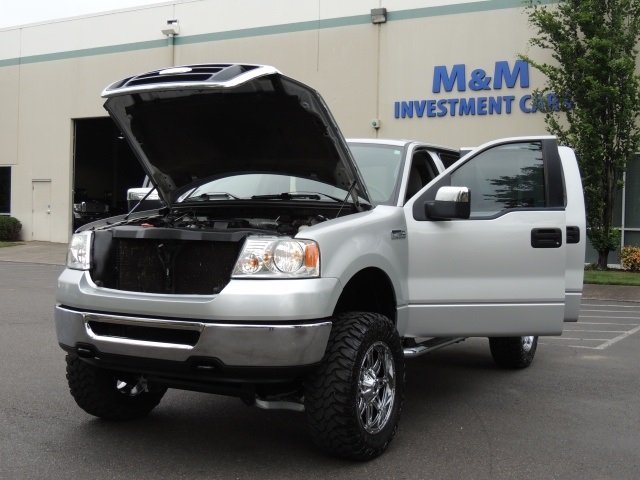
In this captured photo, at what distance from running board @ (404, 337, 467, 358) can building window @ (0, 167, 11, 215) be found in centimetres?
2597

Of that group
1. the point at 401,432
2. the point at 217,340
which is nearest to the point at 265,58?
the point at 401,432

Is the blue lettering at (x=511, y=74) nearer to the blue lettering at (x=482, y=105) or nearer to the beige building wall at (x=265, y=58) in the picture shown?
the beige building wall at (x=265, y=58)

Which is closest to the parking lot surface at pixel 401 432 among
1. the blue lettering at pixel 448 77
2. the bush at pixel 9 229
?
the blue lettering at pixel 448 77

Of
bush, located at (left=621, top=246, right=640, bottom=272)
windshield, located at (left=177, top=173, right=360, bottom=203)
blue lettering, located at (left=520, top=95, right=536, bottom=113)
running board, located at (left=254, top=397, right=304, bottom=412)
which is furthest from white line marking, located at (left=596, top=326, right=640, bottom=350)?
blue lettering, located at (left=520, top=95, right=536, bottom=113)

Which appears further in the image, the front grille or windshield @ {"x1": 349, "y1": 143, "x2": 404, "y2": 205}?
windshield @ {"x1": 349, "y1": 143, "x2": 404, "y2": 205}

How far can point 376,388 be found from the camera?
4.48m

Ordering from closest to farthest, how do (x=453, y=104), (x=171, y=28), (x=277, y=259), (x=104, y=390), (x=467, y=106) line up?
(x=277, y=259)
(x=104, y=390)
(x=467, y=106)
(x=453, y=104)
(x=171, y=28)

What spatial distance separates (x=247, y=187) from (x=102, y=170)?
3231cm

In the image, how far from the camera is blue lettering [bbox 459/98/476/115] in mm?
19609

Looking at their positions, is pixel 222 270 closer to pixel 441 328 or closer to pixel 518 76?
pixel 441 328

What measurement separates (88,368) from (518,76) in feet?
53.5

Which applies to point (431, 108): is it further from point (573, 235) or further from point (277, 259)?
point (277, 259)

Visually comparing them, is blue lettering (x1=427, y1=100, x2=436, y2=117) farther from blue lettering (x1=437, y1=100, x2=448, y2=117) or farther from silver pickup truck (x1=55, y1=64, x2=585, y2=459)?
silver pickup truck (x1=55, y1=64, x2=585, y2=459)

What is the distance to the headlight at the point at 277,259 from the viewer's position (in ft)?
13.4
